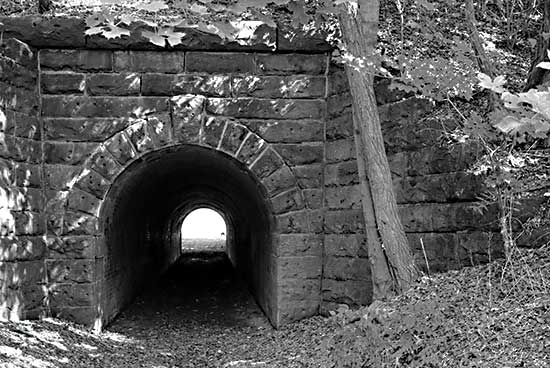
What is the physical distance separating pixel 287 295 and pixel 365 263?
3.84 feet

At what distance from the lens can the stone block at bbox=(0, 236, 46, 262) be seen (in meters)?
6.46

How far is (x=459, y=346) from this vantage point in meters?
3.97

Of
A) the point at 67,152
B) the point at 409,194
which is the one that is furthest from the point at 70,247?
the point at 409,194

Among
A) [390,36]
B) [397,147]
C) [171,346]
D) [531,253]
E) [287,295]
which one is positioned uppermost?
[390,36]

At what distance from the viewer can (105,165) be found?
24.0 ft

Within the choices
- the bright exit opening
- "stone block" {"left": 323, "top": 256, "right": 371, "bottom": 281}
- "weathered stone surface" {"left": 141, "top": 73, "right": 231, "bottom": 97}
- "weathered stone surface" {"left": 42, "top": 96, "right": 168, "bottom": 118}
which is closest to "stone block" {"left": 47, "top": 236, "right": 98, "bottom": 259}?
"weathered stone surface" {"left": 42, "top": 96, "right": 168, "bottom": 118}

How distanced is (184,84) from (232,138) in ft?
3.06

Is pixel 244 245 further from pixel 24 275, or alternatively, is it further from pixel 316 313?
pixel 24 275

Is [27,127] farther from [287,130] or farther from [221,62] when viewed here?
[287,130]

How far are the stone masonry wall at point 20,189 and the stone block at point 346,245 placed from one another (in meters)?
3.59

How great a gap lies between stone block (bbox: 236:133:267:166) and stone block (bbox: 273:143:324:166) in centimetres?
22

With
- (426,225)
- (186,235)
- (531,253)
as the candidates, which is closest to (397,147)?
(426,225)

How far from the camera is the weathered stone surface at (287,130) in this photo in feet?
24.8

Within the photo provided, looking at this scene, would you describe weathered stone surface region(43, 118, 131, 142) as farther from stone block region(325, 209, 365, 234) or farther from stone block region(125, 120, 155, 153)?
stone block region(325, 209, 365, 234)
